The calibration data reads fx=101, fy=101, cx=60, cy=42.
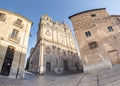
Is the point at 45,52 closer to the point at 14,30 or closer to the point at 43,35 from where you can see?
the point at 43,35

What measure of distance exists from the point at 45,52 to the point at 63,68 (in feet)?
19.1

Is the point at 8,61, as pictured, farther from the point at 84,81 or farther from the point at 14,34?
the point at 84,81

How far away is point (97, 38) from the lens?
15.6 meters

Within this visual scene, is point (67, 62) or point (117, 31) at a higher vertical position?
point (117, 31)

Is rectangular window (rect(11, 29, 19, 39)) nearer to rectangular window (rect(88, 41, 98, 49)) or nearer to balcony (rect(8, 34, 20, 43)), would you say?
balcony (rect(8, 34, 20, 43))

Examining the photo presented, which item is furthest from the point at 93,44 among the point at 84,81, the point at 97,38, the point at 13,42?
the point at 13,42

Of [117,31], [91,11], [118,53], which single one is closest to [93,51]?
[118,53]

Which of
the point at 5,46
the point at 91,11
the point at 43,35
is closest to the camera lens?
the point at 5,46

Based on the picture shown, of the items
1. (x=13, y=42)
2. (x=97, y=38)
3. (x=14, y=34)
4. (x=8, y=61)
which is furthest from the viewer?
(x=97, y=38)

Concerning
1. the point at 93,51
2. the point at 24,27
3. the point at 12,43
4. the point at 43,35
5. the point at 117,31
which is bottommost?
the point at 93,51

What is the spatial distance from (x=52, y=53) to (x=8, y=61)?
13.1 m

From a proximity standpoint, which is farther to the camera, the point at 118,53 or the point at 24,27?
the point at 24,27

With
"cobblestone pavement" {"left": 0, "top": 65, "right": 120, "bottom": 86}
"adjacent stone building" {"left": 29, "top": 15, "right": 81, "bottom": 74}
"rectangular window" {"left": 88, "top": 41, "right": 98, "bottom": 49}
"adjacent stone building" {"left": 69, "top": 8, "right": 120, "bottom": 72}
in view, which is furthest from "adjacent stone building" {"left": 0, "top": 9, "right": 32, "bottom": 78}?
"rectangular window" {"left": 88, "top": 41, "right": 98, "bottom": 49}

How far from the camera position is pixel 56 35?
2992cm
